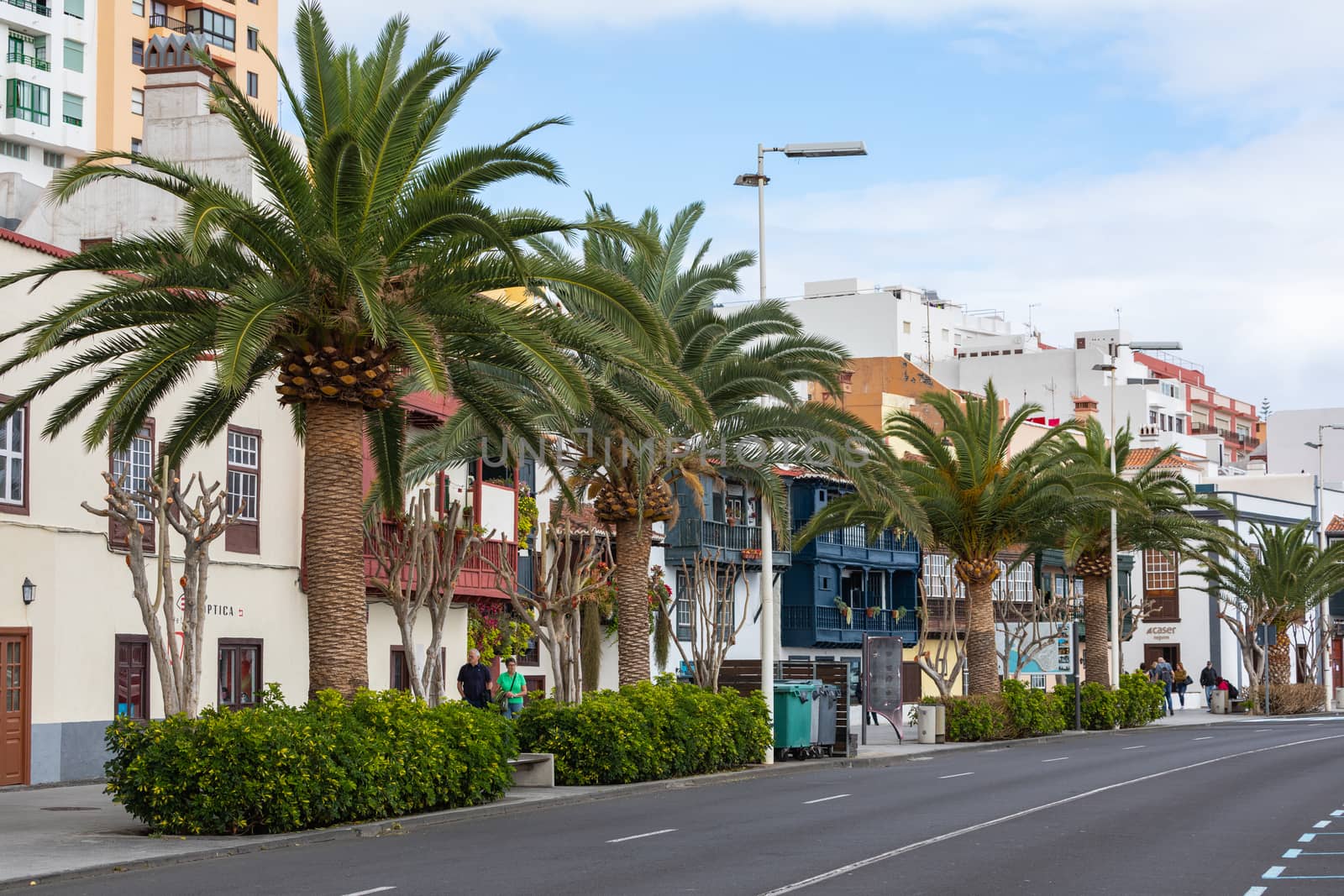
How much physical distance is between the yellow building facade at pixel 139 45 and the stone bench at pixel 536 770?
171ft

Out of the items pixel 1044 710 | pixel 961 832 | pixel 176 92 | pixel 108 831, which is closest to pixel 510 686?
pixel 108 831

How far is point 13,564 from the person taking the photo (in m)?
24.5

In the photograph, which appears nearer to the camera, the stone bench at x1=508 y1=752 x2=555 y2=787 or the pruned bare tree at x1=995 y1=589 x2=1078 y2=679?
the stone bench at x1=508 y1=752 x2=555 y2=787

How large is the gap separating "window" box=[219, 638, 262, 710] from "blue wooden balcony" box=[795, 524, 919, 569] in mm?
29290

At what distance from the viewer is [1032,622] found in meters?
62.3

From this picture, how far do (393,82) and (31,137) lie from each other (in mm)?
54760

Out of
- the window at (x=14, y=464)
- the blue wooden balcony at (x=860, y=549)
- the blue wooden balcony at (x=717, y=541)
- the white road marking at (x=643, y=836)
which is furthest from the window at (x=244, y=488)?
the blue wooden balcony at (x=860, y=549)

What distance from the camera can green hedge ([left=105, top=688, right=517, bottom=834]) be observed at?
1781 centimetres

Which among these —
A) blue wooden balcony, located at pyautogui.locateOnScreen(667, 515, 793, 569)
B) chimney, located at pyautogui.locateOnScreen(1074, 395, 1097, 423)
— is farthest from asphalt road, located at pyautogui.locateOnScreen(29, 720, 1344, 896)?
chimney, located at pyautogui.locateOnScreen(1074, 395, 1097, 423)

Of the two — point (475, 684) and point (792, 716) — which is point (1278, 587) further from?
point (475, 684)

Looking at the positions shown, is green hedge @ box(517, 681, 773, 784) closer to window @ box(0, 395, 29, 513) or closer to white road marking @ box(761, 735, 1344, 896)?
white road marking @ box(761, 735, 1344, 896)

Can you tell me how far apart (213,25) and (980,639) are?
4836 centimetres

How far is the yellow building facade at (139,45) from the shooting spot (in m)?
72.2

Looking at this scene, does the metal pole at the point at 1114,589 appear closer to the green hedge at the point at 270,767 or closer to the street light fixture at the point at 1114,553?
the street light fixture at the point at 1114,553
